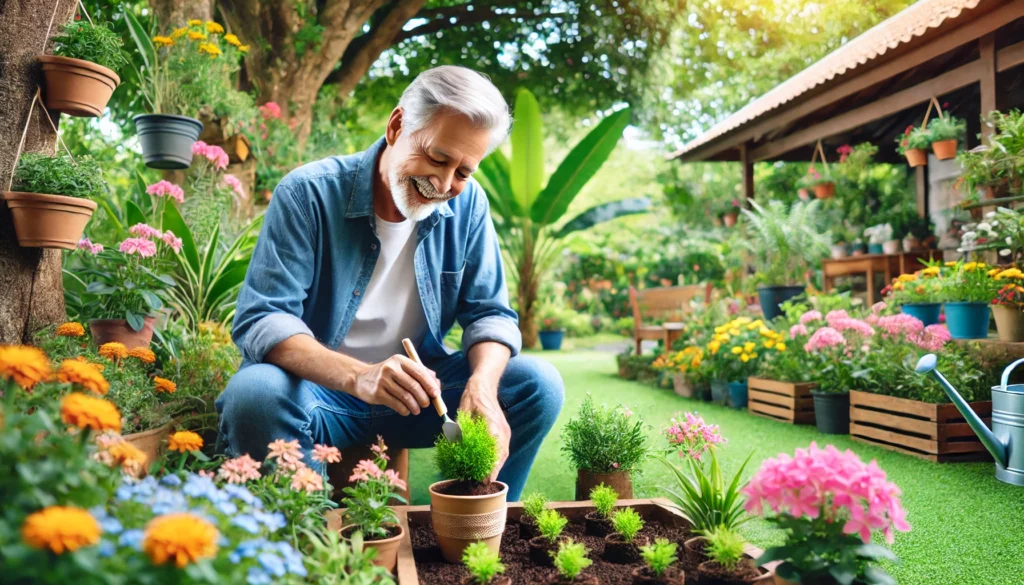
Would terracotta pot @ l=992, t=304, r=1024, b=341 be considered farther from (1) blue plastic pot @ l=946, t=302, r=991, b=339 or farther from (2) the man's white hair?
(2) the man's white hair

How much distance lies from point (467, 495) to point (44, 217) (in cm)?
140

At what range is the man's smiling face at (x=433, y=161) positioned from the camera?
187 centimetres

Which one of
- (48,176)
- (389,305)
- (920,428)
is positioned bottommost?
(920,428)

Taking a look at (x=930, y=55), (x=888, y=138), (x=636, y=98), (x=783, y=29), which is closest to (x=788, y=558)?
(x=930, y=55)

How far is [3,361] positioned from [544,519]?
1.06 m

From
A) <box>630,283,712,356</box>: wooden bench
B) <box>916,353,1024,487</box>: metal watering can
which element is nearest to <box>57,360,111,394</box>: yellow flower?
<box>916,353,1024,487</box>: metal watering can

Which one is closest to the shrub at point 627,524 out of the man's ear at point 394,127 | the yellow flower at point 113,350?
the man's ear at point 394,127

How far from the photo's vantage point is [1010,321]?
350 cm

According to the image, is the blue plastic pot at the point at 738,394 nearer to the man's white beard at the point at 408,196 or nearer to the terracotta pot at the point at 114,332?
the man's white beard at the point at 408,196

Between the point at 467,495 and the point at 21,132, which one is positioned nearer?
the point at 467,495

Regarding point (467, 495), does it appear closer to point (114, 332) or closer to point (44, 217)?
point (44, 217)

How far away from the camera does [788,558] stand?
1.07 m

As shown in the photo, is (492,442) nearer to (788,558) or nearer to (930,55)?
(788,558)

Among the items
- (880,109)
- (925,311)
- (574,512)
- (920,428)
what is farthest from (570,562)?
(880,109)
